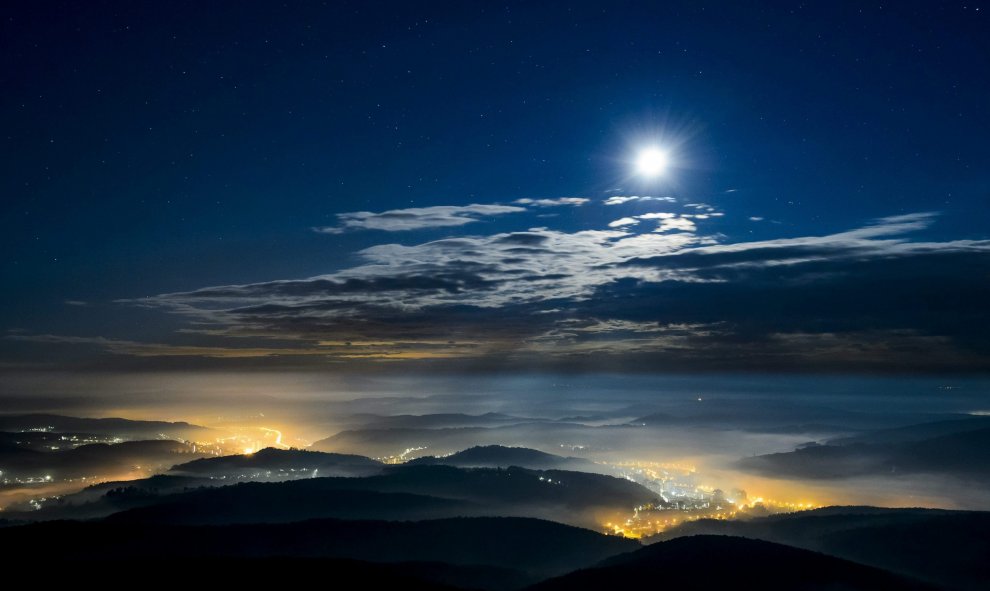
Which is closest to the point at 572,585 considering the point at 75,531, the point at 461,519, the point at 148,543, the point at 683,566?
the point at 683,566

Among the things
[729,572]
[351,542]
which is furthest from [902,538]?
[351,542]

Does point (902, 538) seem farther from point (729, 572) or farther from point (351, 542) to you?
point (351, 542)

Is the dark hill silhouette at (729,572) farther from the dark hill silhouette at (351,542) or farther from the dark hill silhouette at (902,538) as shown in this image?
the dark hill silhouette at (902,538)

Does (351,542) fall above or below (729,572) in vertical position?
below

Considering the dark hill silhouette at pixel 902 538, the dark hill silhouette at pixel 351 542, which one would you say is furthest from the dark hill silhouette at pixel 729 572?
the dark hill silhouette at pixel 902 538

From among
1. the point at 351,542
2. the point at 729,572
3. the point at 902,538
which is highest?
the point at 902,538

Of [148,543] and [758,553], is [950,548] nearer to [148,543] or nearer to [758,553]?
[758,553]

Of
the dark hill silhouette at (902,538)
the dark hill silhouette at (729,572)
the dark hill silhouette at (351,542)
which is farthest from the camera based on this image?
the dark hill silhouette at (902,538)
